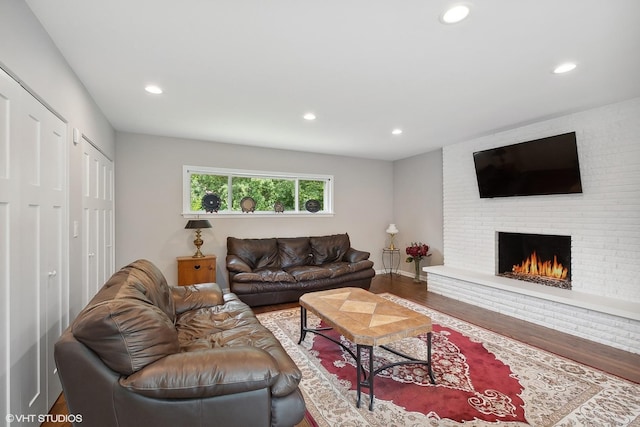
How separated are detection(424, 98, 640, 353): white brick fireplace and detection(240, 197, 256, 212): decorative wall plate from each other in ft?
10.9

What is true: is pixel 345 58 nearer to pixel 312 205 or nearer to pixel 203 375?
pixel 203 375

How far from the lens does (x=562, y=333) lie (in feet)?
10.0

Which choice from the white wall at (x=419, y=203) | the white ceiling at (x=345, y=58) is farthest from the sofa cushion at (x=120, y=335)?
the white wall at (x=419, y=203)

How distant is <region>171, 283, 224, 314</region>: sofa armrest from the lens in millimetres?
2538

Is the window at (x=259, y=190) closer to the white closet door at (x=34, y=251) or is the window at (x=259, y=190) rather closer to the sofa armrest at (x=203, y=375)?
the white closet door at (x=34, y=251)

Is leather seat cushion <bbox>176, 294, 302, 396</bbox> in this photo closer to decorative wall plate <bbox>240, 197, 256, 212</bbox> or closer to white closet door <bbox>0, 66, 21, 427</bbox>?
white closet door <bbox>0, 66, 21, 427</bbox>

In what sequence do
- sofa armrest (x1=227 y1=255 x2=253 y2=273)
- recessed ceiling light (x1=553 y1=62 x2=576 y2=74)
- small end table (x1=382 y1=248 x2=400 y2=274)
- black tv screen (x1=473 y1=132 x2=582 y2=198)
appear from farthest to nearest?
small end table (x1=382 y1=248 x2=400 y2=274)
sofa armrest (x1=227 y1=255 x2=253 y2=273)
black tv screen (x1=473 y1=132 x2=582 y2=198)
recessed ceiling light (x1=553 y1=62 x2=576 y2=74)

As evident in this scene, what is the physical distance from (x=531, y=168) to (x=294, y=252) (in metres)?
3.47

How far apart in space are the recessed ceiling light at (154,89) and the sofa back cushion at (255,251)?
7.61 ft

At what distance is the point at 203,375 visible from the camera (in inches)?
50.1

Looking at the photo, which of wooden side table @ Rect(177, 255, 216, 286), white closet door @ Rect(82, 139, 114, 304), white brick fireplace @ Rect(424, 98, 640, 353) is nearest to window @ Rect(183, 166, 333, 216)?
wooden side table @ Rect(177, 255, 216, 286)

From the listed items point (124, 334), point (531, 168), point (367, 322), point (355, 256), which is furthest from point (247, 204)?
point (531, 168)

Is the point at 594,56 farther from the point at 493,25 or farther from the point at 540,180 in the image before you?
the point at 540,180

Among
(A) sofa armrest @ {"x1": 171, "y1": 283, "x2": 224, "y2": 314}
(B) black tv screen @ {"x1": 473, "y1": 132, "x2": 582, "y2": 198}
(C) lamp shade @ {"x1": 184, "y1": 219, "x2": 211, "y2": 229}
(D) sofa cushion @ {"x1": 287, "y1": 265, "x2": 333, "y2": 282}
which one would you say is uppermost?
(B) black tv screen @ {"x1": 473, "y1": 132, "x2": 582, "y2": 198}
